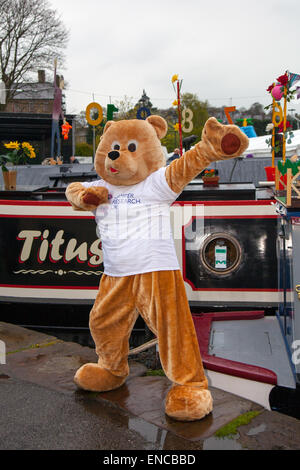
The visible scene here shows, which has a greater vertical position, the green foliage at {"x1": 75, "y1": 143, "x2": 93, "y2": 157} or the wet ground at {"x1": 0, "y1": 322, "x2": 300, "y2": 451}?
the green foliage at {"x1": 75, "y1": 143, "x2": 93, "y2": 157}

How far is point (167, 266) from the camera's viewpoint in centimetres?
321

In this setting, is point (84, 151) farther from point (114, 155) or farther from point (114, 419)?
point (114, 419)

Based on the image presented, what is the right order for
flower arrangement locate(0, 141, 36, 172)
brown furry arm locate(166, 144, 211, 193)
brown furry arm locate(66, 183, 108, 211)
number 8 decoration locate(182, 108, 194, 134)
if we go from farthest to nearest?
flower arrangement locate(0, 141, 36, 172) < number 8 decoration locate(182, 108, 194, 134) < brown furry arm locate(66, 183, 108, 211) < brown furry arm locate(166, 144, 211, 193)

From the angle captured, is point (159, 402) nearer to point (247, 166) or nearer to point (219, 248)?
point (219, 248)

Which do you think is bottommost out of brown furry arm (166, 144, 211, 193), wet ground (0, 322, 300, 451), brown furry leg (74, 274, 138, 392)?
wet ground (0, 322, 300, 451)

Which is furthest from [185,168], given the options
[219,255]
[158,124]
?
[219,255]

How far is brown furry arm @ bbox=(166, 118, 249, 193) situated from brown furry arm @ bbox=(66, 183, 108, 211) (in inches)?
23.7

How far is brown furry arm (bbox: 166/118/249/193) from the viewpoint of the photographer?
2.87 metres

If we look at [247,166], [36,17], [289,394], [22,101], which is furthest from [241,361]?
[22,101]

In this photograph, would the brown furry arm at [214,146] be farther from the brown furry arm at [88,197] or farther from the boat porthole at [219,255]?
the boat porthole at [219,255]

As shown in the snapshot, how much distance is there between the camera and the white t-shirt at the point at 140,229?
10.6 ft

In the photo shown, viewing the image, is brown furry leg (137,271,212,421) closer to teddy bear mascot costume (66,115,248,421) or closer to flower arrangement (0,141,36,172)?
teddy bear mascot costume (66,115,248,421)

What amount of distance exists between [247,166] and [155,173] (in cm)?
836

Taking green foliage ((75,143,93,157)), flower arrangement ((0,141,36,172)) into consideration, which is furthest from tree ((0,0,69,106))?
flower arrangement ((0,141,36,172))
